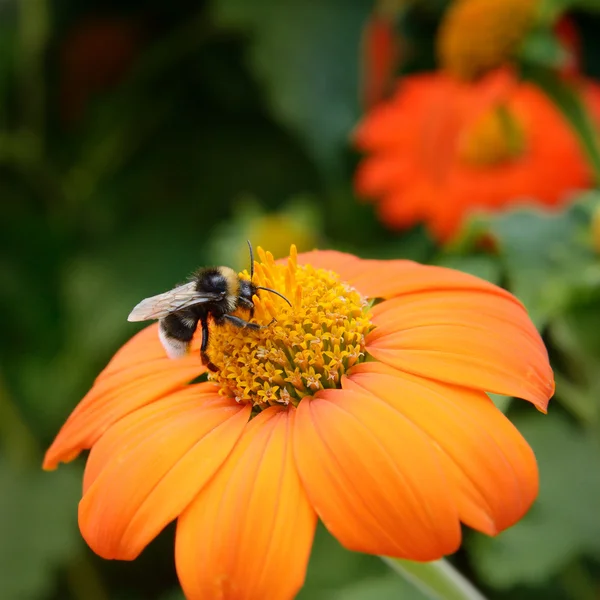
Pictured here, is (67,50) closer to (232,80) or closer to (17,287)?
(232,80)

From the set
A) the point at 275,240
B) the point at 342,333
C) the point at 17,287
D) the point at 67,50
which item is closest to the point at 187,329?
the point at 342,333

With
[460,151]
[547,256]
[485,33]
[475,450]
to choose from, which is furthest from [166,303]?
[460,151]

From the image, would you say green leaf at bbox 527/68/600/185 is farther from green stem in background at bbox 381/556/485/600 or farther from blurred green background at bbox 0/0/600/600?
green stem in background at bbox 381/556/485/600

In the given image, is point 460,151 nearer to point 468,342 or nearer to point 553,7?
point 553,7

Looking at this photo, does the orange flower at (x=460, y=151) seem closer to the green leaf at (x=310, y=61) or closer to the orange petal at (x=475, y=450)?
the green leaf at (x=310, y=61)

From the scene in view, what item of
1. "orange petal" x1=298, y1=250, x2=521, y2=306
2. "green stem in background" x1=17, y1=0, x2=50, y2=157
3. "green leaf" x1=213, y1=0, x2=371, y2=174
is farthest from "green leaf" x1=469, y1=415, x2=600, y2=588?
"green stem in background" x1=17, y1=0, x2=50, y2=157
